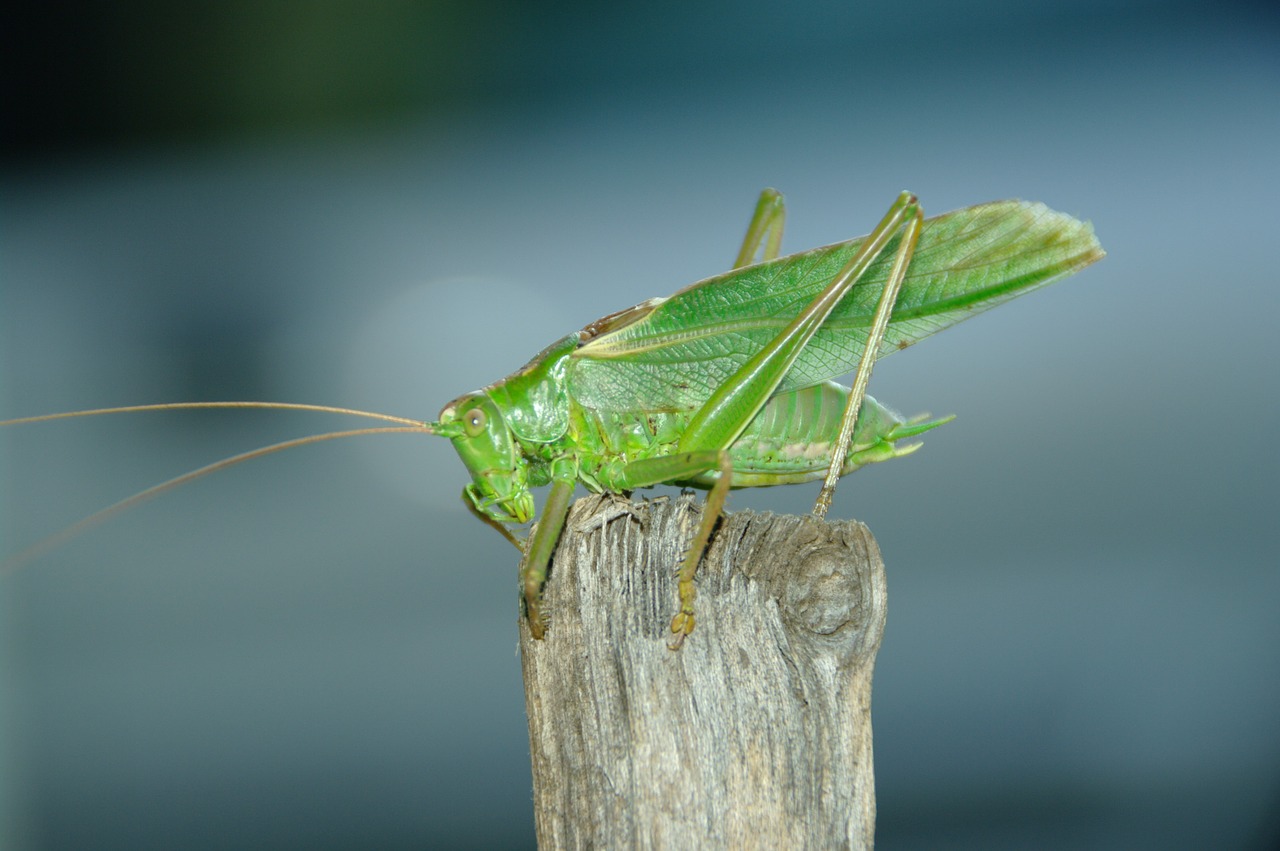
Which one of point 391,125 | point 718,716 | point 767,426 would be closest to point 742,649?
point 718,716

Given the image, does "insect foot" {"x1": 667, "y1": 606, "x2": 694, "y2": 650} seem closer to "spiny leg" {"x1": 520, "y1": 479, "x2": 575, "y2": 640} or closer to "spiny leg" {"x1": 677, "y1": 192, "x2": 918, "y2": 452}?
"spiny leg" {"x1": 520, "y1": 479, "x2": 575, "y2": 640}

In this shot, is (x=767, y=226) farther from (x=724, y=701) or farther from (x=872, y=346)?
(x=724, y=701)

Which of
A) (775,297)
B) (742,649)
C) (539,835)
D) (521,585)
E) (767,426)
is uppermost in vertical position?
(775,297)

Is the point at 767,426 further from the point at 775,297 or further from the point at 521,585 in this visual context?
the point at 521,585

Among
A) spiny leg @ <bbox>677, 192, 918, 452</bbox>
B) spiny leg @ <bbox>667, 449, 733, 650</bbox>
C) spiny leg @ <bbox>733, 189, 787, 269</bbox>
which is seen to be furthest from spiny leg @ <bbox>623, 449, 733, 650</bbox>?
spiny leg @ <bbox>733, 189, 787, 269</bbox>

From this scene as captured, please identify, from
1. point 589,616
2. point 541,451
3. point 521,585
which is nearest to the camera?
point 589,616

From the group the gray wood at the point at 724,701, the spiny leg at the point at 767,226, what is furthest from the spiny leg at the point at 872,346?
the spiny leg at the point at 767,226

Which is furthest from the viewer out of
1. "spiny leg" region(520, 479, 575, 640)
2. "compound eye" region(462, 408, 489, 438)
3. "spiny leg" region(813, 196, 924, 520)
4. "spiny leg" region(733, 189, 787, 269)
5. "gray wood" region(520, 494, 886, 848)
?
"spiny leg" region(733, 189, 787, 269)
